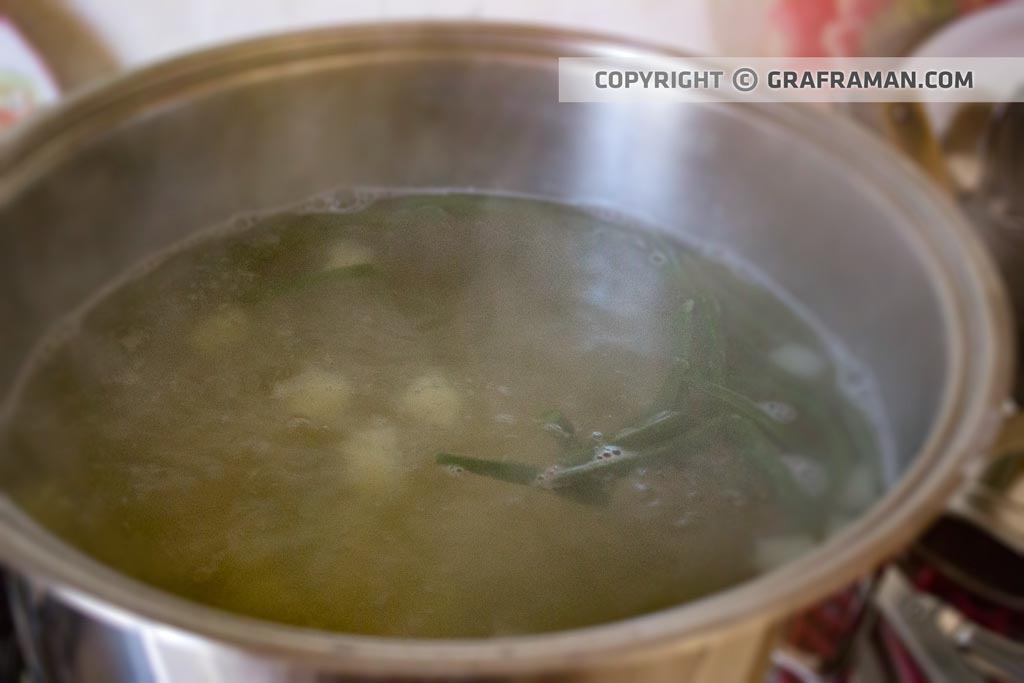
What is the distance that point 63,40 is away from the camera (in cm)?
133

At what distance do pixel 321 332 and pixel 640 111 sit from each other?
15.5 inches

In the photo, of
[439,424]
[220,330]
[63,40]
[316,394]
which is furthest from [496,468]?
[63,40]

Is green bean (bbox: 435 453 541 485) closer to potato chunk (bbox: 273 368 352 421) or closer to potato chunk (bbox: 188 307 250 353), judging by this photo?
potato chunk (bbox: 273 368 352 421)

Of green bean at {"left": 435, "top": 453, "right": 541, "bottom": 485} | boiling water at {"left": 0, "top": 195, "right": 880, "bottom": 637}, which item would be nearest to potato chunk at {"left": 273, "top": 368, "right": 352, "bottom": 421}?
boiling water at {"left": 0, "top": 195, "right": 880, "bottom": 637}

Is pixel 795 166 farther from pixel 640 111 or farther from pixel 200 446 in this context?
pixel 200 446

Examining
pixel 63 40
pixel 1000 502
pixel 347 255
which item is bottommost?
pixel 1000 502

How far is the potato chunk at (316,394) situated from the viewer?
82cm

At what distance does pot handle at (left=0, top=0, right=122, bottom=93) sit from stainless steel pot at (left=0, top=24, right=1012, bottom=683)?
48 cm

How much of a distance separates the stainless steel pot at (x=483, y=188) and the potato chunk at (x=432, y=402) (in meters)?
0.30

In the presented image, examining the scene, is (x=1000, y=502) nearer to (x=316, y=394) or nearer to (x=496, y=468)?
(x=496, y=468)

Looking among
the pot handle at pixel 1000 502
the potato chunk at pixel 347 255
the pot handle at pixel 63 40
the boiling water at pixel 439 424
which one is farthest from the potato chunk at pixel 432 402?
the pot handle at pixel 63 40

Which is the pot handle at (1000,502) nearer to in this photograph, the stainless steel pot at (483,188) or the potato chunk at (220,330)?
the stainless steel pot at (483,188)

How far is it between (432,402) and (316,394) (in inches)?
4.1

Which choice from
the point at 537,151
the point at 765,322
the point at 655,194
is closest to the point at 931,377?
the point at 765,322
